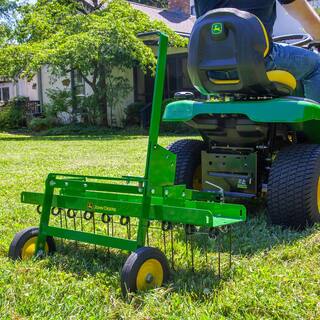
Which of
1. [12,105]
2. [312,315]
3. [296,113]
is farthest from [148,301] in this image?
[12,105]

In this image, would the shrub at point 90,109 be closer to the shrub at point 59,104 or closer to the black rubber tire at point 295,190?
the shrub at point 59,104

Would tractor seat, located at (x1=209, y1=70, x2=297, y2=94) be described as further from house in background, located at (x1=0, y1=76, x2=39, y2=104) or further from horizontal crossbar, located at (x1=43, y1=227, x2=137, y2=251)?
house in background, located at (x1=0, y1=76, x2=39, y2=104)

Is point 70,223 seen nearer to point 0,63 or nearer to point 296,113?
point 296,113

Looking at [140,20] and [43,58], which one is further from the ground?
[140,20]

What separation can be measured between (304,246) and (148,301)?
118 cm

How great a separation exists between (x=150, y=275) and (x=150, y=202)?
0.36m

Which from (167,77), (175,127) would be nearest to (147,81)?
(167,77)

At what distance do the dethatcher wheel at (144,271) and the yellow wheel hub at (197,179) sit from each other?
162 cm

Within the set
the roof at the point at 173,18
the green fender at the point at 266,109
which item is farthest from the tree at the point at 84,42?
the green fender at the point at 266,109

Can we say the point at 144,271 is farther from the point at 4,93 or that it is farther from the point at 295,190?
the point at 4,93

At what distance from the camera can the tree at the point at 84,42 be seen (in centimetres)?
1476

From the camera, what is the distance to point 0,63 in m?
15.6

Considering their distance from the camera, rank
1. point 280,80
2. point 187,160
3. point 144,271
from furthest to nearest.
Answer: point 187,160, point 280,80, point 144,271

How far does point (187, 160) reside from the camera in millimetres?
3980
